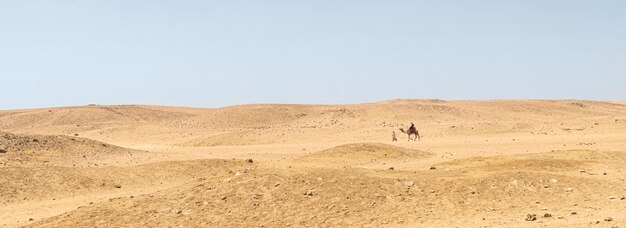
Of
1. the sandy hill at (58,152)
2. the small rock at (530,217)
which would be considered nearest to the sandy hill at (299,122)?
the sandy hill at (58,152)

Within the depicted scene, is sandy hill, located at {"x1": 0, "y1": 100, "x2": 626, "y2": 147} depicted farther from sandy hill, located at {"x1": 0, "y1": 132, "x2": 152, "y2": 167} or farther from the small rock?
the small rock

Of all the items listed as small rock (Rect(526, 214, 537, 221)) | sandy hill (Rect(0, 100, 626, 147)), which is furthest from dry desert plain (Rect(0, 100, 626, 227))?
sandy hill (Rect(0, 100, 626, 147))

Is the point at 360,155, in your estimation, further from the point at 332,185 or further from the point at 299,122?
the point at 299,122

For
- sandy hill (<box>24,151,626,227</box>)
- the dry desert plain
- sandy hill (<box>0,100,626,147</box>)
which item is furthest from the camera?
sandy hill (<box>0,100,626,147</box>)

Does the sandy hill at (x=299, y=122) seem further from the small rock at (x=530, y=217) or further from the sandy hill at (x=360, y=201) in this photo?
the small rock at (x=530, y=217)

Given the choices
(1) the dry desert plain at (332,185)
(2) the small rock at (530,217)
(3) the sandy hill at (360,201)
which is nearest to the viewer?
(2) the small rock at (530,217)

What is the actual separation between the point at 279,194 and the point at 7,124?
6438 cm

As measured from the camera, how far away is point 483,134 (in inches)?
1502

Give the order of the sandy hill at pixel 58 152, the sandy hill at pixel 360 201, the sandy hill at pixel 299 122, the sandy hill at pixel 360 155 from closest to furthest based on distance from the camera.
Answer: the sandy hill at pixel 360 201, the sandy hill at pixel 58 152, the sandy hill at pixel 360 155, the sandy hill at pixel 299 122

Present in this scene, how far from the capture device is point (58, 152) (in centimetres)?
2678

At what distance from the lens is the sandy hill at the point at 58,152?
24391 mm

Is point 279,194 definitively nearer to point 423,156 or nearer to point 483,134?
point 423,156

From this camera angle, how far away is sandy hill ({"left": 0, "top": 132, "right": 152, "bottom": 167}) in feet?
80.0

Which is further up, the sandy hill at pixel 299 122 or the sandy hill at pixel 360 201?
the sandy hill at pixel 299 122
